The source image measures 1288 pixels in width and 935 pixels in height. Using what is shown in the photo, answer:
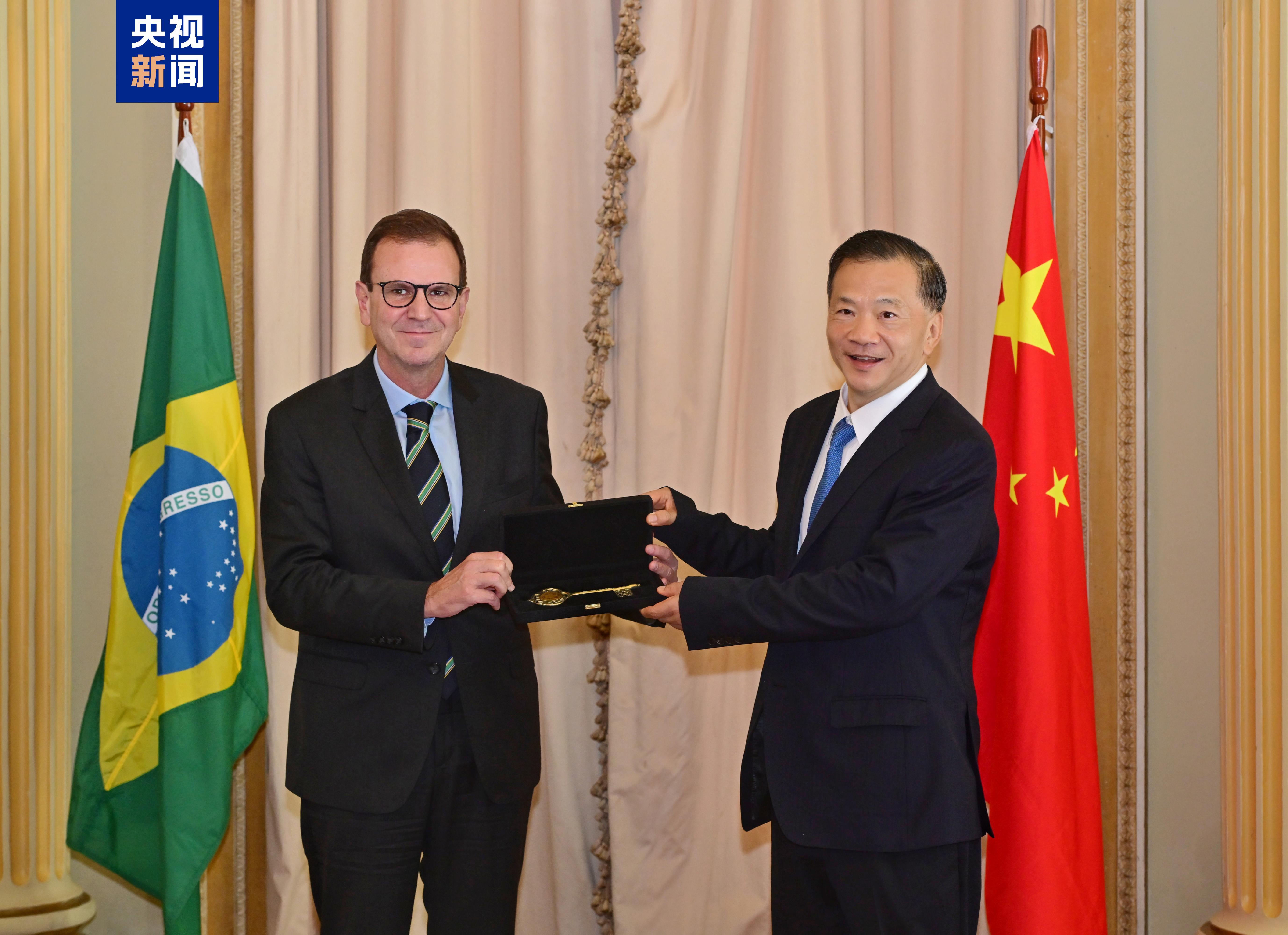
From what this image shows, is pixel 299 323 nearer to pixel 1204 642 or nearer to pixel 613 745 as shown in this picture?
pixel 613 745

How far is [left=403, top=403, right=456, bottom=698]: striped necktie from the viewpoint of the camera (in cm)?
229

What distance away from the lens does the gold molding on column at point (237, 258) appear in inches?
139

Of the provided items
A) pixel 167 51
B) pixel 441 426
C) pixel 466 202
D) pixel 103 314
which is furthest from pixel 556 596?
pixel 167 51

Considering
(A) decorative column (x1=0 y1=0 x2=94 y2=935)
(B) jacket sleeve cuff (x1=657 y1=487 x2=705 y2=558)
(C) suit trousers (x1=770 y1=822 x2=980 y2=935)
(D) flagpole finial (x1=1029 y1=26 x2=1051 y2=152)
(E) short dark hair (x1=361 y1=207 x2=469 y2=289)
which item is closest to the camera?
(C) suit trousers (x1=770 y1=822 x2=980 y2=935)

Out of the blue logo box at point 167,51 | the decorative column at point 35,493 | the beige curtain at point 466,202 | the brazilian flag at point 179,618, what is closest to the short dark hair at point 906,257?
the beige curtain at point 466,202

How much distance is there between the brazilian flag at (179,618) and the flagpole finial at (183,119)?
0.13 ft

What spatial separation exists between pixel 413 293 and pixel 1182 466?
2.36 metres

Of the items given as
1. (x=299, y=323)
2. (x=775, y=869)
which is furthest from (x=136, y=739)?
(x=775, y=869)

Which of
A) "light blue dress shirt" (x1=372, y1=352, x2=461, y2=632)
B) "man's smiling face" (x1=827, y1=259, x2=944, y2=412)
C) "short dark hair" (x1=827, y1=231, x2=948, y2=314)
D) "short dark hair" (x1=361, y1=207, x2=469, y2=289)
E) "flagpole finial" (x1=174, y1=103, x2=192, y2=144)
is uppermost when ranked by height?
"flagpole finial" (x1=174, y1=103, x2=192, y2=144)

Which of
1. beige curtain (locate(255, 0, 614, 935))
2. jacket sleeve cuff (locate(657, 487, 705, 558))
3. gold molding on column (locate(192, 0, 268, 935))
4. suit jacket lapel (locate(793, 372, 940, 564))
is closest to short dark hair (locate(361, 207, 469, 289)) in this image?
jacket sleeve cuff (locate(657, 487, 705, 558))

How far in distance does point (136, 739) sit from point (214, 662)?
42cm

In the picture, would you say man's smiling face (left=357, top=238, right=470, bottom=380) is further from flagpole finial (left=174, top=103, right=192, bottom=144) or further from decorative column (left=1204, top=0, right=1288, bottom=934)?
decorative column (left=1204, top=0, right=1288, bottom=934)

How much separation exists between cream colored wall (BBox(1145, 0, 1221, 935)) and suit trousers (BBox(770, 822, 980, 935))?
1392 millimetres

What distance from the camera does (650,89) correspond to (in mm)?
3594
